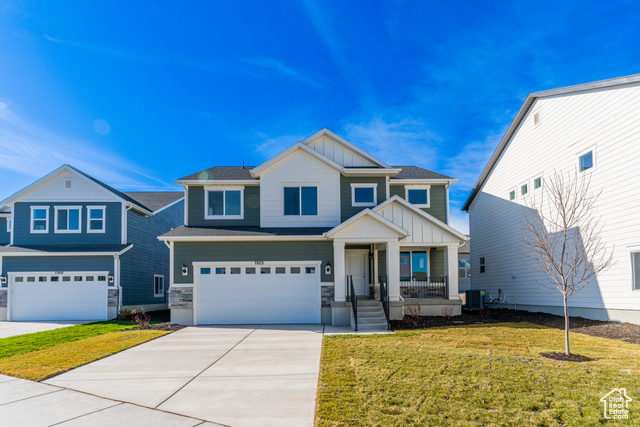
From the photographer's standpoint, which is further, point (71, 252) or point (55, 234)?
point (55, 234)

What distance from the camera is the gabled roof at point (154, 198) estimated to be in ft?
77.5

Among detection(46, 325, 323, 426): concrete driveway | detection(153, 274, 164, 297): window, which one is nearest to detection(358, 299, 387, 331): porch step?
detection(46, 325, 323, 426): concrete driveway

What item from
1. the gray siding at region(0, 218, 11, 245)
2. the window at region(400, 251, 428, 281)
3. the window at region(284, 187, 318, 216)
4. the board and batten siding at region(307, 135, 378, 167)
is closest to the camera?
the window at region(284, 187, 318, 216)

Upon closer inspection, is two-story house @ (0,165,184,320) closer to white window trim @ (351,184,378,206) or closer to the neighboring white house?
white window trim @ (351,184,378,206)

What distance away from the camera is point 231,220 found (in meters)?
17.1

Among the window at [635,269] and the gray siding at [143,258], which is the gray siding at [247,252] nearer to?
the gray siding at [143,258]

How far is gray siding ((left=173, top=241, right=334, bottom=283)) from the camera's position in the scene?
15609 mm

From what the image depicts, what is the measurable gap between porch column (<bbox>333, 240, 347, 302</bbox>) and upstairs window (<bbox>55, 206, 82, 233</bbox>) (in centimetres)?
1264

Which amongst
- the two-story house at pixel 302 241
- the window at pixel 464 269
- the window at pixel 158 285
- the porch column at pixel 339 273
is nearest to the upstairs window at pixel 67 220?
the window at pixel 158 285

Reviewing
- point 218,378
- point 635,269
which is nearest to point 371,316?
point 218,378

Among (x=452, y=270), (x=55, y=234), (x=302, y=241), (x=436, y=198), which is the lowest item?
(x=452, y=270)

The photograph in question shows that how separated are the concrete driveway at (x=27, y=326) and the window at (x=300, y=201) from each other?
972cm

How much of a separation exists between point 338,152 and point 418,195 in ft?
14.1

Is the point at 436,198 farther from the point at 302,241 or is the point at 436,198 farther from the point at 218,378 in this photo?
the point at 218,378
